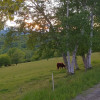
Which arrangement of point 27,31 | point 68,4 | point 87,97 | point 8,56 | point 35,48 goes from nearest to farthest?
point 87,97 < point 68,4 < point 27,31 < point 35,48 < point 8,56

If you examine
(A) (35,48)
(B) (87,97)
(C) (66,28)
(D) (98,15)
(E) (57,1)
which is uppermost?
(E) (57,1)

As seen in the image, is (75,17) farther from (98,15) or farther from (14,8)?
(14,8)

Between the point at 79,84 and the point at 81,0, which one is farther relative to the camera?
the point at 81,0

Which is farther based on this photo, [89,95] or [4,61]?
[4,61]

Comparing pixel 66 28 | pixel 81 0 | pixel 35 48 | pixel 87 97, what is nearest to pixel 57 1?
pixel 81 0

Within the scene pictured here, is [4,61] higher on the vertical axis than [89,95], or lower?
lower

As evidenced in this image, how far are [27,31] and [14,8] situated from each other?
47.6 feet

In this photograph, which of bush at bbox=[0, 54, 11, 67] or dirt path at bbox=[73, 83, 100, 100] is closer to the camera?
dirt path at bbox=[73, 83, 100, 100]

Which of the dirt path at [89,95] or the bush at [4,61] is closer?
the dirt path at [89,95]

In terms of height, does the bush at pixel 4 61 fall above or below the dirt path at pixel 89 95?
below

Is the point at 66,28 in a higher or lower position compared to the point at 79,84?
higher

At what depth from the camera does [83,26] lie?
1730cm

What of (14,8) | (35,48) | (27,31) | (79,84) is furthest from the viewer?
(35,48)

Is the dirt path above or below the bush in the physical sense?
above
